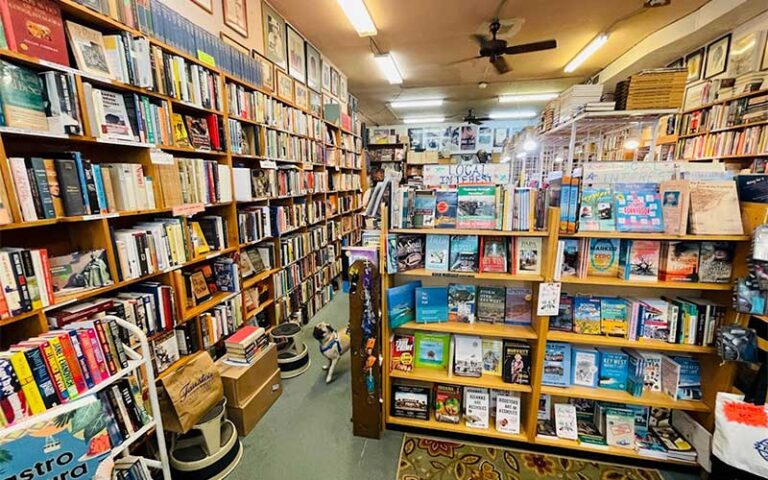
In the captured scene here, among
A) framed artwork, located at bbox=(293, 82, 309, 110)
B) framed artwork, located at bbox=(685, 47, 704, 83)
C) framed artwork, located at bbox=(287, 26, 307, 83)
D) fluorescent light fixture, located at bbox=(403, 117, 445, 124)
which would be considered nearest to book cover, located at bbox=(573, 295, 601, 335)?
framed artwork, located at bbox=(293, 82, 309, 110)

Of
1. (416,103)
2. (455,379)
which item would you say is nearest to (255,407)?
(455,379)

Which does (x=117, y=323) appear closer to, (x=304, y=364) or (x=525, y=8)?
(x=304, y=364)

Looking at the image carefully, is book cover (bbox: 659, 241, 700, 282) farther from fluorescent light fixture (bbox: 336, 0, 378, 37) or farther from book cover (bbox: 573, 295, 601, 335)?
fluorescent light fixture (bbox: 336, 0, 378, 37)

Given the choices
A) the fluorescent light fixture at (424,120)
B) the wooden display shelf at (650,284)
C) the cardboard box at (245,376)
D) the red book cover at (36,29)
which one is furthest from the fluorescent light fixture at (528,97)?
the red book cover at (36,29)

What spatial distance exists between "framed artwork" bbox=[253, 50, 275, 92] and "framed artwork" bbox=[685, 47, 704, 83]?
5452 millimetres

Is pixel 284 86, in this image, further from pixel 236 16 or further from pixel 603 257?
pixel 603 257

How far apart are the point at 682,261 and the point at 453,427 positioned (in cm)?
162

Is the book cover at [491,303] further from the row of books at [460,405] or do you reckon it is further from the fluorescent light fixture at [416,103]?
the fluorescent light fixture at [416,103]

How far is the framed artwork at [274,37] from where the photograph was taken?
3006 mm

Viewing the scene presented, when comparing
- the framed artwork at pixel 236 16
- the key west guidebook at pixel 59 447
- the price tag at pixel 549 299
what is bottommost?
the key west guidebook at pixel 59 447

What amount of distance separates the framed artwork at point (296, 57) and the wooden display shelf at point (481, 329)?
312 centimetres

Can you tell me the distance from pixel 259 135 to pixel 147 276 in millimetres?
1540

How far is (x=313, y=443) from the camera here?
1.99 meters

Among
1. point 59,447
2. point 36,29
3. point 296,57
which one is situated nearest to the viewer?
Result: point 59,447
